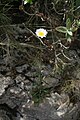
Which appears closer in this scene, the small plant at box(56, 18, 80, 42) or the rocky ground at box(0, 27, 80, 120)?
the rocky ground at box(0, 27, 80, 120)

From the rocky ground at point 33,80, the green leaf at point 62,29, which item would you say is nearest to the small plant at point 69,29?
the green leaf at point 62,29

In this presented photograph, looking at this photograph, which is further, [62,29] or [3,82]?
[62,29]

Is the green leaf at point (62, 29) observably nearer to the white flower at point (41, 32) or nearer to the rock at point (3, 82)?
the white flower at point (41, 32)

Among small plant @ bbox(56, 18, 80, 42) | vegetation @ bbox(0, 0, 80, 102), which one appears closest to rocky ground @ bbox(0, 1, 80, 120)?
vegetation @ bbox(0, 0, 80, 102)

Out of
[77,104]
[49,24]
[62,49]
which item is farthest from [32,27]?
[77,104]

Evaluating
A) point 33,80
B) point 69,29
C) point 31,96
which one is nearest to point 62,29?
point 69,29

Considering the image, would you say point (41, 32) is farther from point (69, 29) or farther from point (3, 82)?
point (3, 82)

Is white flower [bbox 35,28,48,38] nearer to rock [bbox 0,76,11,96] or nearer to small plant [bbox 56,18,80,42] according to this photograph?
small plant [bbox 56,18,80,42]

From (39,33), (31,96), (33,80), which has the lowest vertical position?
(31,96)

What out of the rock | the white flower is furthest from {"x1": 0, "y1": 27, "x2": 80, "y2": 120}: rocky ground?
the white flower

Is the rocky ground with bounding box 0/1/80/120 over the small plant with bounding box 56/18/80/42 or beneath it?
beneath

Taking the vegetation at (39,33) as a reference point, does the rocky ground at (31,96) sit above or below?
below

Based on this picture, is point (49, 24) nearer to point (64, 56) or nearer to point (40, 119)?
point (64, 56)
